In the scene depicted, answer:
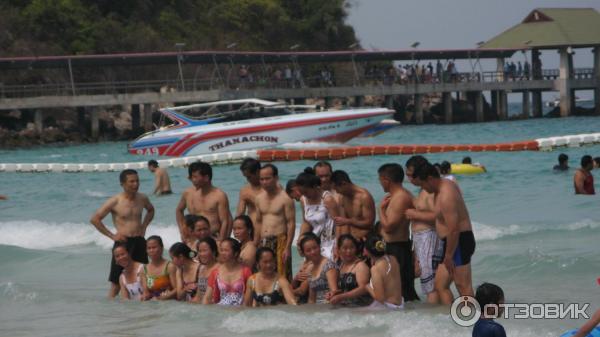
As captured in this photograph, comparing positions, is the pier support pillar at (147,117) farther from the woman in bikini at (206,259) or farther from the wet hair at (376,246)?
the wet hair at (376,246)

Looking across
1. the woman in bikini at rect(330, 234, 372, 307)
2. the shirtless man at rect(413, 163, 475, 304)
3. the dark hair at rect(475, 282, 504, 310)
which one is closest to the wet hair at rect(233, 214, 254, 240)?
the woman in bikini at rect(330, 234, 372, 307)

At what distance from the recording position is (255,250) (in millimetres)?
10938

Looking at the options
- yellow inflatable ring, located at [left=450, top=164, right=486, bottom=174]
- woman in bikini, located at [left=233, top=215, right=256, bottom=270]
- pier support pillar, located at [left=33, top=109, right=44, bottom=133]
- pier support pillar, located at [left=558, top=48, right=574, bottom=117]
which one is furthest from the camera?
pier support pillar, located at [left=558, top=48, right=574, bottom=117]

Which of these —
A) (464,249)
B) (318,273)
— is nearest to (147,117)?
(318,273)

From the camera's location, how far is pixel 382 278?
977 centimetres

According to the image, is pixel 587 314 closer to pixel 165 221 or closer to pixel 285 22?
pixel 165 221

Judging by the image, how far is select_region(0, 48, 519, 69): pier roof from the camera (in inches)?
1881

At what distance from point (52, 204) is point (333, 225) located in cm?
1520

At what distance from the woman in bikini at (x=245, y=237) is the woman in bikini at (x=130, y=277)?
111cm

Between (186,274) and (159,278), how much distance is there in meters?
0.28

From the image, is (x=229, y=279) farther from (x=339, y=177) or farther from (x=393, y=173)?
(x=393, y=173)

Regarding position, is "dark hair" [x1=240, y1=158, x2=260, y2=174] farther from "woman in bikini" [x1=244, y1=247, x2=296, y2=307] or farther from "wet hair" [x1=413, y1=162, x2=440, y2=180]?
"wet hair" [x1=413, y1=162, x2=440, y2=180]

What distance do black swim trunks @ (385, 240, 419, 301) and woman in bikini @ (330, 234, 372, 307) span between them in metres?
0.35

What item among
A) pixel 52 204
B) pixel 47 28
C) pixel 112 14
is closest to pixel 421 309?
pixel 52 204
